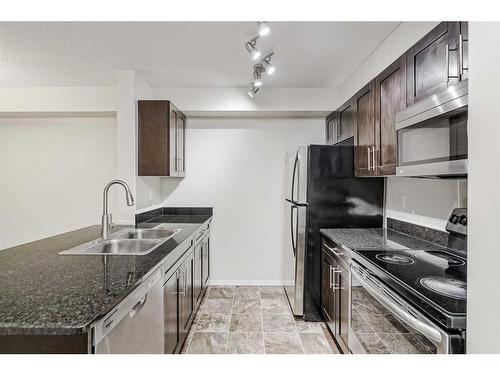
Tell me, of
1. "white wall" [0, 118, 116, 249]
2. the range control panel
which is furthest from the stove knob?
"white wall" [0, 118, 116, 249]

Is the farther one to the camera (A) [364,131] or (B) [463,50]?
(A) [364,131]

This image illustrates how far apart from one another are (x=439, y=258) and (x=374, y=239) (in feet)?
1.87

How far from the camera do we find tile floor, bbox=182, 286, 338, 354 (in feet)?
7.46

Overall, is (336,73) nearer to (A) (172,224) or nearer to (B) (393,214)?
(B) (393,214)

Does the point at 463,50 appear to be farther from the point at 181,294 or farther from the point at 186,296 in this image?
the point at 186,296

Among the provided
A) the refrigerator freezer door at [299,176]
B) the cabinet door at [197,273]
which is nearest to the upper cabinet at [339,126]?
the refrigerator freezer door at [299,176]

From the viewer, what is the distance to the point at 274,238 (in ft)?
12.2

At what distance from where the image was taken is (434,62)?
1.58m

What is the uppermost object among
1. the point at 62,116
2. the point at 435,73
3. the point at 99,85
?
the point at 99,85

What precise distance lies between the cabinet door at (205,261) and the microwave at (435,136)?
7.34 feet

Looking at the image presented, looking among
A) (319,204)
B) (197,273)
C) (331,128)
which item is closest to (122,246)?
(197,273)

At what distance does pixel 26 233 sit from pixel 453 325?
4.40m
